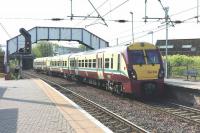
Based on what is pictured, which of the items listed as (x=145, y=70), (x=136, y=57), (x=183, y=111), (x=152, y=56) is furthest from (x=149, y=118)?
(x=152, y=56)

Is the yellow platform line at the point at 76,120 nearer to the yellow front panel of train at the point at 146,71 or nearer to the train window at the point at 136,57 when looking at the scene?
the yellow front panel of train at the point at 146,71

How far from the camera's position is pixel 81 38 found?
214 ft

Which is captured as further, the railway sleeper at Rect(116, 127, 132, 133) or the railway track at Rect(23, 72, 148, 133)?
the railway track at Rect(23, 72, 148, 133)

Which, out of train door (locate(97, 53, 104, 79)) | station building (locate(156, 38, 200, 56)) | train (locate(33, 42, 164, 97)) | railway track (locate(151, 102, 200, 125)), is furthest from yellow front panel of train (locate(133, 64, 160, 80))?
station building (locate(156, 38, 200, 56))

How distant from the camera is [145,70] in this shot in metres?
20.8

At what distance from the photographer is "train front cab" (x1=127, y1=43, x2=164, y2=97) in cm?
2053

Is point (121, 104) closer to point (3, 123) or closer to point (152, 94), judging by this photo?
point (152, 94)

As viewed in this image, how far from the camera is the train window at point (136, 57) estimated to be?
20964 millimetres

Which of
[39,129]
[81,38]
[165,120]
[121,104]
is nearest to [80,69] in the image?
[121,104]

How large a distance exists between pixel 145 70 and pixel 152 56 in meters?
0.99

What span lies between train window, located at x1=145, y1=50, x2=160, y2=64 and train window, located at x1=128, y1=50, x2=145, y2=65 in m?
0.30

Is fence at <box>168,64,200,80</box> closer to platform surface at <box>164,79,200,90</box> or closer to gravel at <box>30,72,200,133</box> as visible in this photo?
platform surface at <box>164,79,200,90</box>

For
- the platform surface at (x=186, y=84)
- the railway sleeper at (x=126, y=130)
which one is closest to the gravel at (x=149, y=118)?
the railway sleeper at (x=126, y=130)

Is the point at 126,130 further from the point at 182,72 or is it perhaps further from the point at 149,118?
the point at 182,72
